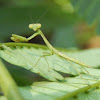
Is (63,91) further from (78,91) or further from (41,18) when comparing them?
(41,18)

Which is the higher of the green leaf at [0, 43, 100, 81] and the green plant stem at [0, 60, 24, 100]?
the green leaf at [0, 43, 100, 81]

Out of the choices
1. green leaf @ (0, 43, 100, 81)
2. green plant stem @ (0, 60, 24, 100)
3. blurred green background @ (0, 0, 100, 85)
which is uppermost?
blurred green background @ (0, 0, 100, 85)

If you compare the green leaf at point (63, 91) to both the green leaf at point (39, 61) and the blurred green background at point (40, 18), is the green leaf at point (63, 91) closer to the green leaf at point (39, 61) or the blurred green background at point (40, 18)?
the green leaf at point (39, 61)

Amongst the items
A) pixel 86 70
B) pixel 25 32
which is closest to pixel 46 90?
pixel 86 70

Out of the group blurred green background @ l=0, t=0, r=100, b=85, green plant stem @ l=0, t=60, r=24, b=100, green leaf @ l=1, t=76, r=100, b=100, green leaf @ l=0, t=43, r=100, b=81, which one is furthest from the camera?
blurred green background @ l=0, t=0, r=100, b=85

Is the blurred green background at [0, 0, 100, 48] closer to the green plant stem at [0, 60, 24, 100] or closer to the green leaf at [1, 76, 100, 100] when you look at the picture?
the green leaf at [1, 76, 100, 100]

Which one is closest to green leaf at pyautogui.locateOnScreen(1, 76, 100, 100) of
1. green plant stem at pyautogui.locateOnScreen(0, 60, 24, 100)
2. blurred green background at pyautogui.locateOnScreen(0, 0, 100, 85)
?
green plant stem at pyautogui.locateOnScreen(0, 60, 24, 100)

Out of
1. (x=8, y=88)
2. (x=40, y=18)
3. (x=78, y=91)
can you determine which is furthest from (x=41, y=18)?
(x=8, y=88)

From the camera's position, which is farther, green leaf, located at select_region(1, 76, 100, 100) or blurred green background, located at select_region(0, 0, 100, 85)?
blurred green background, located at select_region(0, 0, 100, 85)

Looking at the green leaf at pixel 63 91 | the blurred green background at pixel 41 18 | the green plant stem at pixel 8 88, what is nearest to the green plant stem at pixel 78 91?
the green leaf at pixel 63 91

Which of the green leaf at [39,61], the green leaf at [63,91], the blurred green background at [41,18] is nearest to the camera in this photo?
the green leaf at [63,91]

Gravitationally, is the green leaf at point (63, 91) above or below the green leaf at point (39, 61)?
below
